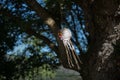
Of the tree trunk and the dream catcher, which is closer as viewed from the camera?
the dream catcher

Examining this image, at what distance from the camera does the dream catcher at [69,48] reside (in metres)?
5.97

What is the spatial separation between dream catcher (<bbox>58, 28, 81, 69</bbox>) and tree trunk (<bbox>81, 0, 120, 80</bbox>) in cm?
27

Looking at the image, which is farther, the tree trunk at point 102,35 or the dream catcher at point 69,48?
the tree trunk at point 102,35

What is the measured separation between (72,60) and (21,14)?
6.54ft

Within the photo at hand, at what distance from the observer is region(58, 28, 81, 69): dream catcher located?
5971 mm

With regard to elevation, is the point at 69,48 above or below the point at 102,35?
below

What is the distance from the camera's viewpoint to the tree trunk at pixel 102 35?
634cm

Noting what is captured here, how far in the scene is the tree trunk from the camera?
634 cm

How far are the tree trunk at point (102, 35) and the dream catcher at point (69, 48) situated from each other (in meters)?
0.27

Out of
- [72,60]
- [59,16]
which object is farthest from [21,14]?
[72,60]

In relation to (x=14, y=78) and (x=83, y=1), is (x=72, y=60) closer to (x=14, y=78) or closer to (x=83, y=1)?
(x=83, y=1)

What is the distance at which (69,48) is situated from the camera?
6.59 meters

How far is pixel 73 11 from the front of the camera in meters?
8.73

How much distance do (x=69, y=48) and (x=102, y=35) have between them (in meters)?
0.66
